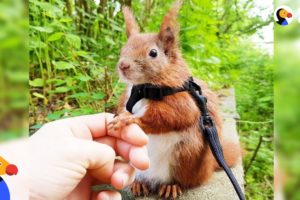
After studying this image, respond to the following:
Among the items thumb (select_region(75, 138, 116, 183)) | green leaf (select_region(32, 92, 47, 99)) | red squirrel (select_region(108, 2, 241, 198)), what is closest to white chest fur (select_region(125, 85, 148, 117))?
red squirrel (select_region(108, 2, 241, 198))

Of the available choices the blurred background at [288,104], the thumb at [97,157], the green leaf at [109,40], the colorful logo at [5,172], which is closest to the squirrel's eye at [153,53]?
the green leaf at [109,40]

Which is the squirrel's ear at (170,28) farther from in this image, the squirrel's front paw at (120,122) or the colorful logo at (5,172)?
the colorful logo at (5,172)

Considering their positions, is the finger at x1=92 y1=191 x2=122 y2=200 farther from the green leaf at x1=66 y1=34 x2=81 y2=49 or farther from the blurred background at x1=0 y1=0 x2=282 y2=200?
the green leaf at x1=66 y1=34 x2=81 y2=49

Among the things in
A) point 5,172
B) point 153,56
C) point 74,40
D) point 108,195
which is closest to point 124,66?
point 153,56

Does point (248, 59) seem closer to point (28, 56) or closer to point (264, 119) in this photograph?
point (264, 119)

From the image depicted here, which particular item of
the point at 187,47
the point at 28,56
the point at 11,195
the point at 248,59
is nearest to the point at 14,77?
the point at 28,56

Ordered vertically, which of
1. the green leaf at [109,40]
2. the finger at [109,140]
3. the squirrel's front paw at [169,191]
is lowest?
the squirrel's front paw at [169,191]
